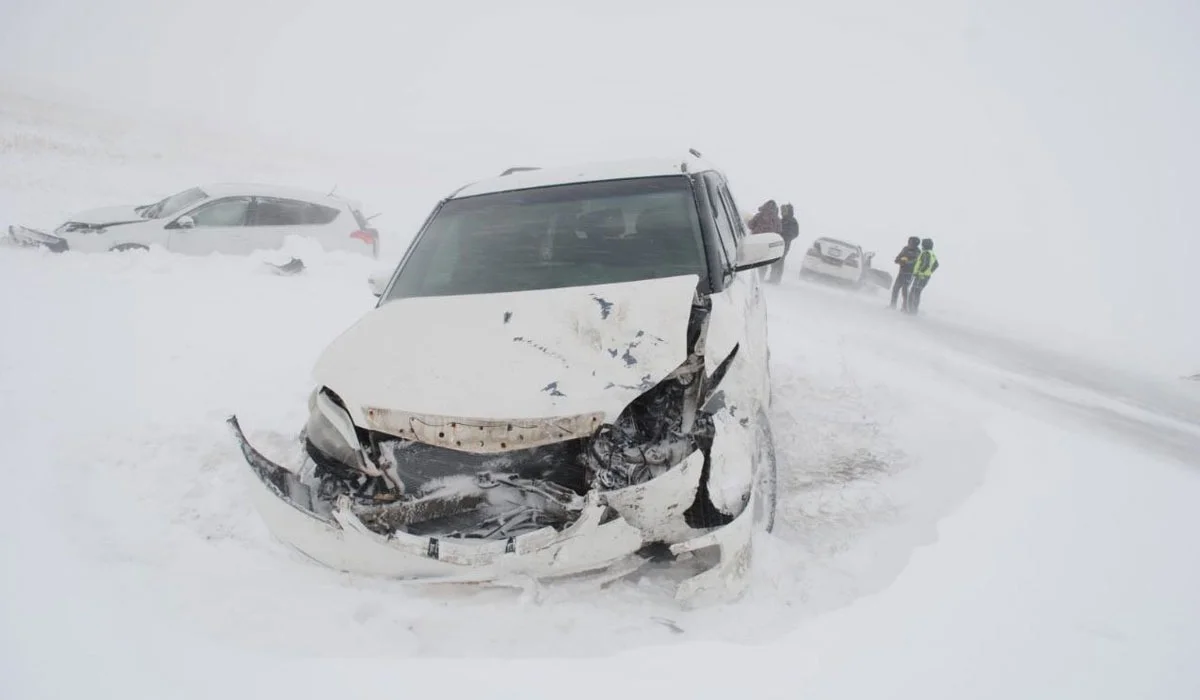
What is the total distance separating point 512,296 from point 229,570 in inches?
70.9

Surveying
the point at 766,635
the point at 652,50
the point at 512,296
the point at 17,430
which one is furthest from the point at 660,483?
the point at 652,50

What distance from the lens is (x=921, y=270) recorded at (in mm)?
13477

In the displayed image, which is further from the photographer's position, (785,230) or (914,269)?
(785,230)

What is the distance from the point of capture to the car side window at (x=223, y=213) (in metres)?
9.34

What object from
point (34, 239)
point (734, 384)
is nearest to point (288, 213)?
point (34, 239)

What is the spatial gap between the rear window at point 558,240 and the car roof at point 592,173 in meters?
0.07

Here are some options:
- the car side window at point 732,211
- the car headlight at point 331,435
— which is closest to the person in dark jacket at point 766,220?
the car side window at point 732,211

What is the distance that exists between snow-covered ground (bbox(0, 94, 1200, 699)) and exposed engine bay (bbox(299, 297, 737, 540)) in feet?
1.01

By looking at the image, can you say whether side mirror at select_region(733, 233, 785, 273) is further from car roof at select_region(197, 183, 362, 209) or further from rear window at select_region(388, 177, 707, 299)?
car roof at select_region(197, 183, 362, 209)

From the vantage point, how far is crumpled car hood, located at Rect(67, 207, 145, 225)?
29.1ft

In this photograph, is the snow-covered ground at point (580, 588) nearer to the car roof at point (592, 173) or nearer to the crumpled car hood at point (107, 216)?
the car roof at point (592, 173)

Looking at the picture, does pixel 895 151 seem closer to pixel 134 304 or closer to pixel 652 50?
pixel 134 304

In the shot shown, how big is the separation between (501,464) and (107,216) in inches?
376

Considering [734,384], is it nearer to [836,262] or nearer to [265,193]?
[265,193]
